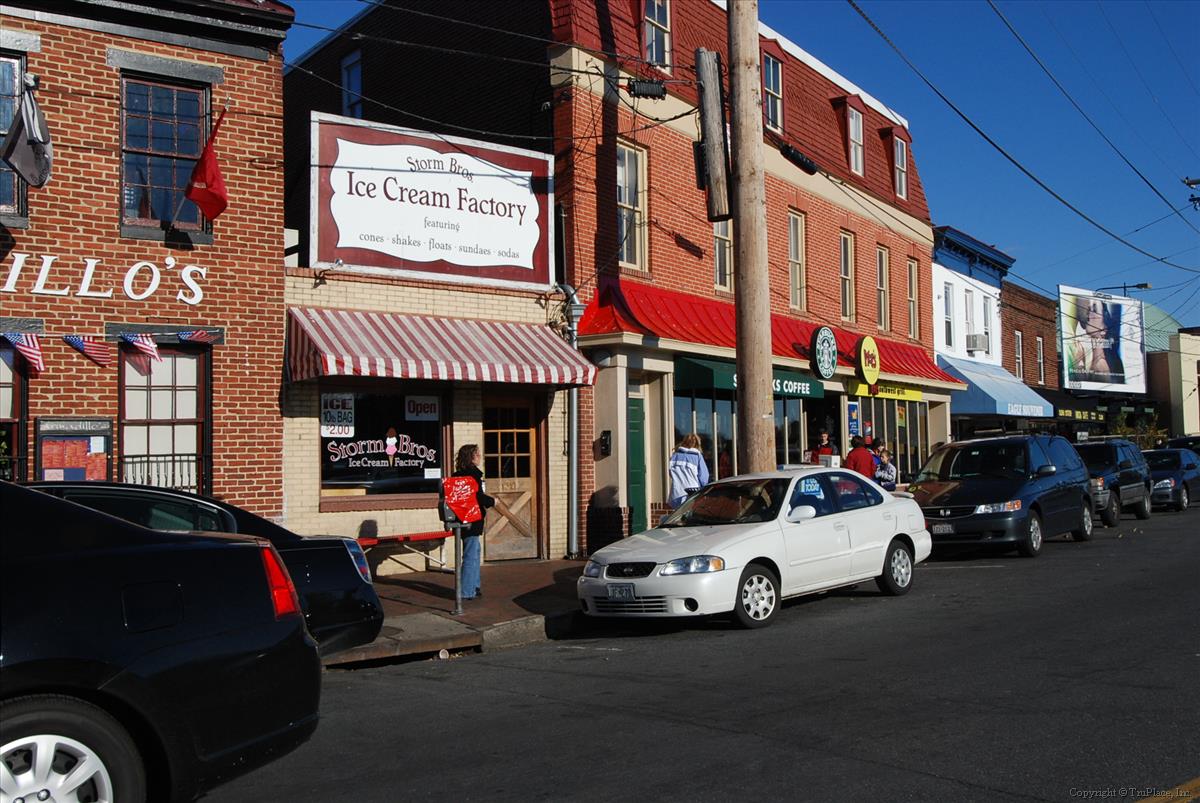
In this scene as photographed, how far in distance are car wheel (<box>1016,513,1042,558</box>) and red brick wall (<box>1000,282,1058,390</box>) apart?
62.7 ft

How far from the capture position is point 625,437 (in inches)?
614

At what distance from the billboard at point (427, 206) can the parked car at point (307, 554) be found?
6.10m

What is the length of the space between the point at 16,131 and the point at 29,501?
25.9 feet

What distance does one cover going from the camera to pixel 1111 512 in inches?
810

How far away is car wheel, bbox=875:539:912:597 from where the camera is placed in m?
11.8

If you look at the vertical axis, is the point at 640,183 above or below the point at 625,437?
above

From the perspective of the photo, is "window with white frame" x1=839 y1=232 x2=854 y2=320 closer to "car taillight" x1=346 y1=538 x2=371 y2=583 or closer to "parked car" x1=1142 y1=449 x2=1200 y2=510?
"parked car" x1=1142 y1=449 x2=1200 y2=510

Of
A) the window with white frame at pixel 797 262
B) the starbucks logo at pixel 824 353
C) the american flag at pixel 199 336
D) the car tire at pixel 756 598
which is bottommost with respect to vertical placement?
the car tire at pixel 756 598

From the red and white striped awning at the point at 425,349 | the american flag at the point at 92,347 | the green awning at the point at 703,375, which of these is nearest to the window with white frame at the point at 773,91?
the green awning at the point at 703,375

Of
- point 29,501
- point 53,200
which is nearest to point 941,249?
point 53,200

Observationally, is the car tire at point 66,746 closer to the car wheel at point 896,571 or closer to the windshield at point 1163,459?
the car wheel at point 896,571

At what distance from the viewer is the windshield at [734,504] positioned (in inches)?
423

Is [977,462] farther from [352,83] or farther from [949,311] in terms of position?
[949,311]

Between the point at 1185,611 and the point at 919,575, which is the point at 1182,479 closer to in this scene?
the point at 919,575
